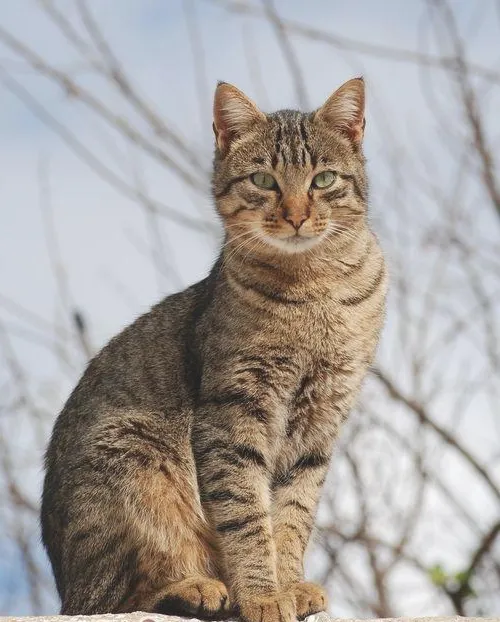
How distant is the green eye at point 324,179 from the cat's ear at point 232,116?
448 mm

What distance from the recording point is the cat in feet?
15.8

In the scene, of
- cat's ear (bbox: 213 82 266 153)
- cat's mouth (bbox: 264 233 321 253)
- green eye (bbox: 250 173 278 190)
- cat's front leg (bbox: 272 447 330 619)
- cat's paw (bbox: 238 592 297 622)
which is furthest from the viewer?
cat's ear (bbox: 213 82 266 153)

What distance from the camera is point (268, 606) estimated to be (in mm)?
4590

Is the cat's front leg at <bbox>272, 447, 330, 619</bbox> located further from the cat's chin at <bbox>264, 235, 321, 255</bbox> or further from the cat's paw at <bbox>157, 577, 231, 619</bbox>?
the cat's chin at <bbox>264, 235, 321, 255</bbox>

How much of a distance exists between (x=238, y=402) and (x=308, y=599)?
866mm

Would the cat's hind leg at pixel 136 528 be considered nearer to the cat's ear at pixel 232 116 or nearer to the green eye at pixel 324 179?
the green eye at pixel 324 179

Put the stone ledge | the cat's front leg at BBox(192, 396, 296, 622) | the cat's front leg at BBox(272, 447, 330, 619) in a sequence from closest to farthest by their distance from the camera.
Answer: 1. the stone ledge
2. the cat's front leg at BBox(192, 396, 296, 622)
3. the cat's front leg at BBox(272, 447, 330, 619)

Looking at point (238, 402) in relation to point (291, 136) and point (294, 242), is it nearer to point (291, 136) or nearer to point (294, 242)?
point (294, 242)

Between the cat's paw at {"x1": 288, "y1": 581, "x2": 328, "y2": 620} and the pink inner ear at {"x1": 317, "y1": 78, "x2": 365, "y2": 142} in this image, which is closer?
the cat's paw at {"x1": 288, "y1": 581, "x2": 328, "y2": 620}

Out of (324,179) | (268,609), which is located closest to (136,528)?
(268,609)

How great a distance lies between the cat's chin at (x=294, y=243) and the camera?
16.6 feet

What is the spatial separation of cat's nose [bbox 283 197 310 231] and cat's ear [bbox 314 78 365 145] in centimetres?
61

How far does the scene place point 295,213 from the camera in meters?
5.00

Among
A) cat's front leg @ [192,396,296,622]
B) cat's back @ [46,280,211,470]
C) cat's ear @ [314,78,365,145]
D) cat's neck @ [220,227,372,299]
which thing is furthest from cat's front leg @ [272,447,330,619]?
cat's ear @ [314,78,365,145]
